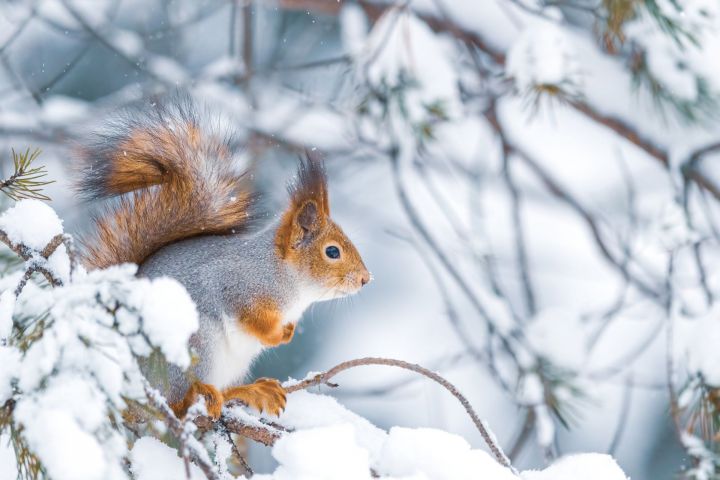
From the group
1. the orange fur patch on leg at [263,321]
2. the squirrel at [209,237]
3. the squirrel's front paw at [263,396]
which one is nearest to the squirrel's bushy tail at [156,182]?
the squirrel at [209,237]

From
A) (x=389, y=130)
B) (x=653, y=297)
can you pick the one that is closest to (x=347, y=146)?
(x=389, y=130)

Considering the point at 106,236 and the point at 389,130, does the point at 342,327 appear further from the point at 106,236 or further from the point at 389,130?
the point at 106,236

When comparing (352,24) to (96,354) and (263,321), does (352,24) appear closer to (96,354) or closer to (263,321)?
(263,321)

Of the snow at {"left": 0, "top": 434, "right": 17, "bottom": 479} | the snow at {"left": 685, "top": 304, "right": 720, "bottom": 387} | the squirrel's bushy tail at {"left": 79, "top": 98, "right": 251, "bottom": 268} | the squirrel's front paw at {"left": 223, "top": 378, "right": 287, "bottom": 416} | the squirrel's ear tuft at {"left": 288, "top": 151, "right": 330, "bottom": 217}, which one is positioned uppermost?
the squirrel's bushy tail at {"left": 79, "top": 98, "right": 251, "bottom": 268}

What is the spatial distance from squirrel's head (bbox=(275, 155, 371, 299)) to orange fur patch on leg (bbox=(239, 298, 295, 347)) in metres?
0.12

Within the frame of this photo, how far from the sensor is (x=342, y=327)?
2689mm

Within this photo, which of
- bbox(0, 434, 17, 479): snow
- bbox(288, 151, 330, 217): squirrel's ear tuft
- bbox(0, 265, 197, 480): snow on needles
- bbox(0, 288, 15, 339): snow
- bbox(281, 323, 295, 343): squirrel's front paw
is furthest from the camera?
bbox(288, 151, 330, 217): squirrel's ear tuft

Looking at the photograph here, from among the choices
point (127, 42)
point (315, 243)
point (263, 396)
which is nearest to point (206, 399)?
point (263, 396)

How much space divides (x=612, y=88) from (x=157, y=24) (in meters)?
1.36

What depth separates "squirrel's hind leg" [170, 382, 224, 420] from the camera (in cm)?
92

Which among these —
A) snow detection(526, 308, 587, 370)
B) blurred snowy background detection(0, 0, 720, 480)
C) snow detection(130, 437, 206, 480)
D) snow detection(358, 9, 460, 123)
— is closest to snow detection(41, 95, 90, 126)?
blurred snowy background detection(0, 0, 720, 480)

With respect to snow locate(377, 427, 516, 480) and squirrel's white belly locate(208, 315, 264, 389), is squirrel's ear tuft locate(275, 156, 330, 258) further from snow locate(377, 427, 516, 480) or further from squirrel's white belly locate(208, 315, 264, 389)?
snow locate(377, 427, 516, 480)

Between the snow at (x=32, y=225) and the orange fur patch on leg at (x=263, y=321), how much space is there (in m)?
0.47

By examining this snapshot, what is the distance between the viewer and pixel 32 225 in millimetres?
727
